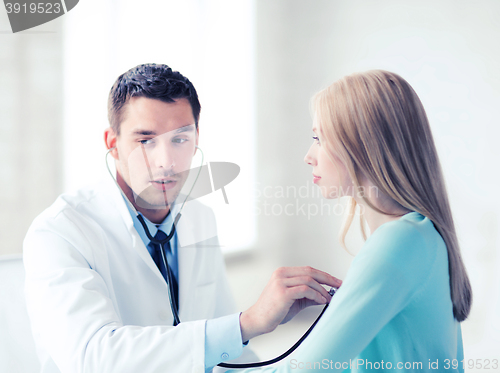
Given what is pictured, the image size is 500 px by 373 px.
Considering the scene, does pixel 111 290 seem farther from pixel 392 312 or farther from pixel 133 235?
pixel 392 312

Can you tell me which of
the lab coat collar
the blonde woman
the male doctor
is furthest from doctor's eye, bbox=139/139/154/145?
the blonde woman

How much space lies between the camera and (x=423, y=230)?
62 centimetres

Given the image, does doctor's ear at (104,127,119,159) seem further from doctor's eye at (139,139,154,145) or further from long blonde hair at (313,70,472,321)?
long blonde hair at (313,70,472,321)

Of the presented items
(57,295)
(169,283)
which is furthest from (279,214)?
(57,295)

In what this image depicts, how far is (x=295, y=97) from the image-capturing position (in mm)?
1124

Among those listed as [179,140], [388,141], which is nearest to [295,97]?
[179,140]

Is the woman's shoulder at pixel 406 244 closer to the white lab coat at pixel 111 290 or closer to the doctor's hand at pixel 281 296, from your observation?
the doctor's hand at pixel 281 296

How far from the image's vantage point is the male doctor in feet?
2.27

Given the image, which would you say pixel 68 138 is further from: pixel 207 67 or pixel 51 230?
pixel 207 67

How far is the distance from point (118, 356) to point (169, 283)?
0.77 feet

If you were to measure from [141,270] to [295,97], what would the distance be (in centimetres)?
64

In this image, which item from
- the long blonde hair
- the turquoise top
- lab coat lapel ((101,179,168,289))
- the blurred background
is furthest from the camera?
the blurred background

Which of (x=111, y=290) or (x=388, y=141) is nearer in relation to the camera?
(x=388, y=141)

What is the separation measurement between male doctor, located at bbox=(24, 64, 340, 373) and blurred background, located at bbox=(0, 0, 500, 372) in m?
0.09
